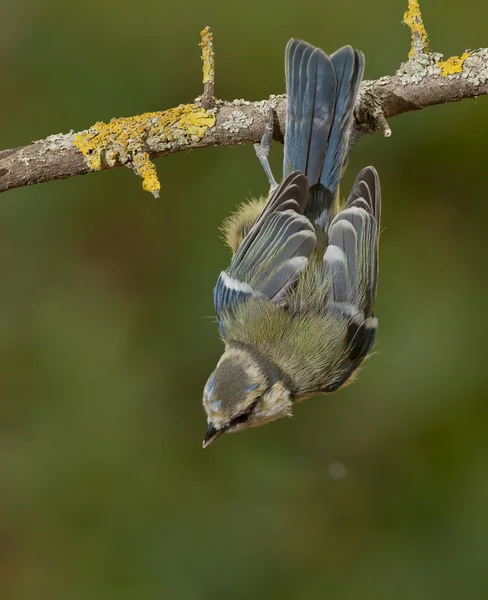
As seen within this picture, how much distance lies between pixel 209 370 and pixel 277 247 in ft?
3.97

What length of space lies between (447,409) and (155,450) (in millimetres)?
1255

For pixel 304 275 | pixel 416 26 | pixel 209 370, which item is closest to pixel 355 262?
pixel 304 275

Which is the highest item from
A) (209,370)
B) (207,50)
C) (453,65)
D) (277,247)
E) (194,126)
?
(207,50)

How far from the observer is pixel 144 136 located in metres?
2.82

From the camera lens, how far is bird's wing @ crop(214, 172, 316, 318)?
3035 mm

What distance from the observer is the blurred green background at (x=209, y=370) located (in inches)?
159

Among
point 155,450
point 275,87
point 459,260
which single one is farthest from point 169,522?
point 275,87

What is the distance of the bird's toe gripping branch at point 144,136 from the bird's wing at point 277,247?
392 mm

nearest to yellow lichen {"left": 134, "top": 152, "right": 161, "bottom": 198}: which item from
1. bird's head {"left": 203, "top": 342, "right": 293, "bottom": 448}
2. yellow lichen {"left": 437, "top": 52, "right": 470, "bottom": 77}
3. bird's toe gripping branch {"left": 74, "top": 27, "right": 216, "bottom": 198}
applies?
bird's toe gripping branch {"left": 74, "top": 27, "right": 216, "bottom": 198}

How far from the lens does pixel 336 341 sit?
9.96 feet

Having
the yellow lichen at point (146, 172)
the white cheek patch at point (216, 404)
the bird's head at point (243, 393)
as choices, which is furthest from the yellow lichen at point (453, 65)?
the white cheek patch at point (216, 404)

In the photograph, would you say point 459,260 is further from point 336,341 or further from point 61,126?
point 61,126

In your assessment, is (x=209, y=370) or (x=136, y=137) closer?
(x=136, y=137)

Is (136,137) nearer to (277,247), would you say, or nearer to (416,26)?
(277,247)
